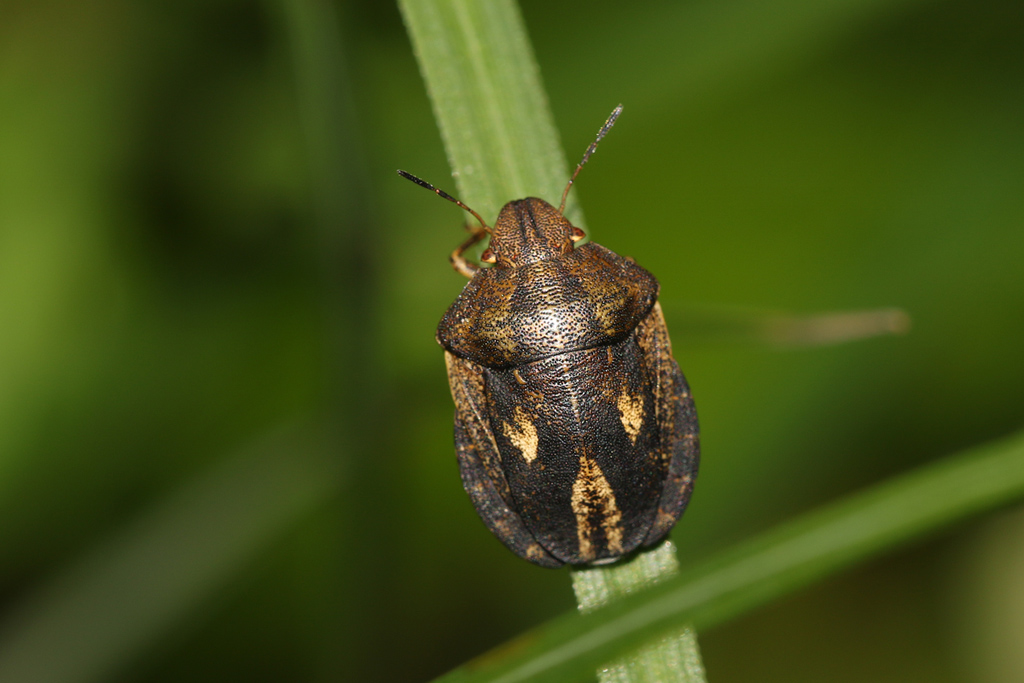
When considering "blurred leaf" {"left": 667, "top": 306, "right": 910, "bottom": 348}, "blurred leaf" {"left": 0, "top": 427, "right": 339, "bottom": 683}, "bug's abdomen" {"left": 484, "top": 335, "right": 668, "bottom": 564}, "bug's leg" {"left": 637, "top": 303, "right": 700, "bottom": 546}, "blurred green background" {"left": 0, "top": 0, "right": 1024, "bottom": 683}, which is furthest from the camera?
"blurred green background" {"left": 0, "top": 0, "right": 1024, "bottom": 683}

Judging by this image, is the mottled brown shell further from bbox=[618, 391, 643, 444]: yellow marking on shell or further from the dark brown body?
bbox=[618, 391, 643, 444]: yellow marking on shell

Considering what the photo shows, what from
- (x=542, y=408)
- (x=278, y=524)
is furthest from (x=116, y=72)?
(x=542, y=408)

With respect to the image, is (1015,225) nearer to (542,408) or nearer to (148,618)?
(542,408)

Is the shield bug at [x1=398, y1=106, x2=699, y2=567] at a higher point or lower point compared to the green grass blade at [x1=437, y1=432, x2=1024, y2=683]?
higher

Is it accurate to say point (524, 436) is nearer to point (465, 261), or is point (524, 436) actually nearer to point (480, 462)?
point (480, 462)

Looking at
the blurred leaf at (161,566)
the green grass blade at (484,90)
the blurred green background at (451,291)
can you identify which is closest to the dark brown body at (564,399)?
the green grass blade at (484,90)

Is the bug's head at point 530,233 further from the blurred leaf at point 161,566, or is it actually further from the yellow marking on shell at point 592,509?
the blurred leaf at point 161,566

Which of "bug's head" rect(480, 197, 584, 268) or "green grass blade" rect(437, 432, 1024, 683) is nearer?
"green grass blade" rect(437, 432, 1024, 683)

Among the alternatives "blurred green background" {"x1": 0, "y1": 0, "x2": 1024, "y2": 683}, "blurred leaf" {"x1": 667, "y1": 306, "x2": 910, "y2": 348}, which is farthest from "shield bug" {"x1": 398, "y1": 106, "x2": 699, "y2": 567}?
"blurred green background" {"x1": 0, "y1": 0, "x2": 1024, "y2": 683}
